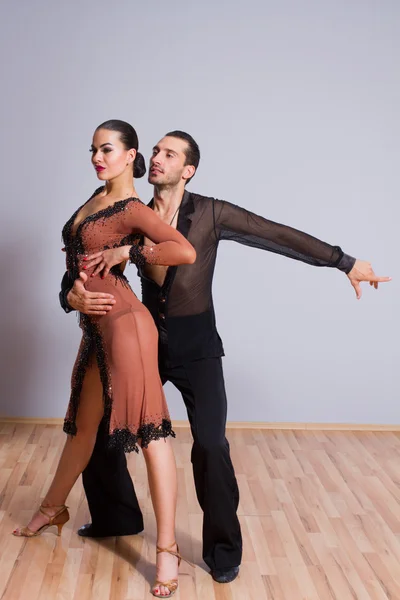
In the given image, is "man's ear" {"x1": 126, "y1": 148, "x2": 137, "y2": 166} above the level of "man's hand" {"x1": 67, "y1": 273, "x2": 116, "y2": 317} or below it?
above

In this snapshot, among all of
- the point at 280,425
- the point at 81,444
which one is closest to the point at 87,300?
the point at 81,444

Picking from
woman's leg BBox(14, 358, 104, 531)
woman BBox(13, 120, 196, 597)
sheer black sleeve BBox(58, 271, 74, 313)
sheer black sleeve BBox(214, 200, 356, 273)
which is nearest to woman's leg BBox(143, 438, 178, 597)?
woman BBox(13, 120, 196, 597)

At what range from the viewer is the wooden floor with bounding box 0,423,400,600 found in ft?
10.1

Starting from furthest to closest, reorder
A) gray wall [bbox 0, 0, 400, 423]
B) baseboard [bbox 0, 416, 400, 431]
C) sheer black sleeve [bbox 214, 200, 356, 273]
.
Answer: baseboard [bbox 0, 416, 400, 431] < gray wall [bbox 0, 0, 400, 423] < sheer black sleeve [bbox 214, 200, 356, 273]

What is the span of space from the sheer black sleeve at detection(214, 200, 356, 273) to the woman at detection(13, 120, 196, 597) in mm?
354

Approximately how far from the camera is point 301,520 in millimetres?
3721

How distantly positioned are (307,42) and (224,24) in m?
0.46

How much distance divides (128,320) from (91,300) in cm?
14

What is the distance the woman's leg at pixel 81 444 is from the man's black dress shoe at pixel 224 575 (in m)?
0.62

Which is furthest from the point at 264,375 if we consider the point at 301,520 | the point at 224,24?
the point at 224,24

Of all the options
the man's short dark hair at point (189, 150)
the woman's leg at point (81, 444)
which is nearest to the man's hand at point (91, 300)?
the woman's leg at point (81, 444)

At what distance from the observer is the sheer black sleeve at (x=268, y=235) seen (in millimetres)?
3311

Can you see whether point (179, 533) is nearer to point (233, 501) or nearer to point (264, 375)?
point (233, 501)

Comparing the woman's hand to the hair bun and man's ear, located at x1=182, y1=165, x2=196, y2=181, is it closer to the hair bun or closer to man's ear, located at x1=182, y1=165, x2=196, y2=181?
the hair bun
